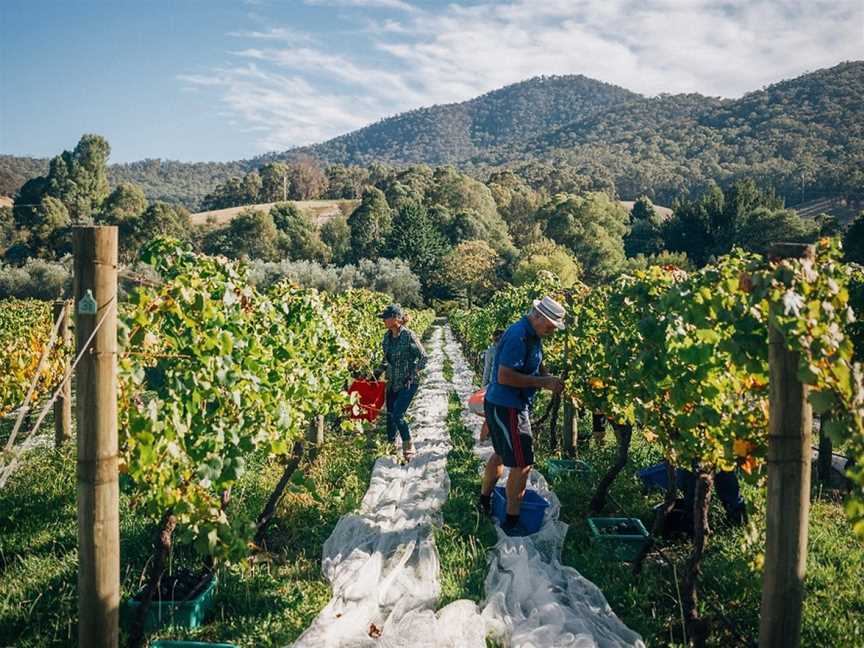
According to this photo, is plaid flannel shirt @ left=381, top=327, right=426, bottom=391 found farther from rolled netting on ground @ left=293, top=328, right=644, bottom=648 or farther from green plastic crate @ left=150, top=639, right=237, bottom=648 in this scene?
green plastic crate @ left=150, top=639, right=237, bottom=648

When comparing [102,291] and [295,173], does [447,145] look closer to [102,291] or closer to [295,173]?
[295,173]

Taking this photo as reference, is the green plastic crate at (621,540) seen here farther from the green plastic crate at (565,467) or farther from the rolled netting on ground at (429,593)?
the green plastic crate at (565,467)

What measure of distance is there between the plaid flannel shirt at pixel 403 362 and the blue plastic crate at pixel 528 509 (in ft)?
5.95

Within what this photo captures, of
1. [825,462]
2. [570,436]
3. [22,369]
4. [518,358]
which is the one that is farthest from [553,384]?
[22,369]

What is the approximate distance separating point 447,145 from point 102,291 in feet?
670

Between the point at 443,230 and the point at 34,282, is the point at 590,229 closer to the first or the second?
the point at 443,230

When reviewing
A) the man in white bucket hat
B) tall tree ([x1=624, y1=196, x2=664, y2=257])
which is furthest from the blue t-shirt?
tall tree ([x1=624, y1=196, x2=664, y2=257])

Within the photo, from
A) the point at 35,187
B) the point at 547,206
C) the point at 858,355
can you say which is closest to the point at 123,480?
the point at 858,355

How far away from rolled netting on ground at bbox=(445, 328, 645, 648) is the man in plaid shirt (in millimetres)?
2464

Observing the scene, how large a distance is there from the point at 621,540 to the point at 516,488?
2.69 feet

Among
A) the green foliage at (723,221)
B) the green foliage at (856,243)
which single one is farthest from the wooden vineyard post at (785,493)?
the green foliage at (723,221)

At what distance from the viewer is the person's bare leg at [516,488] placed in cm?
460

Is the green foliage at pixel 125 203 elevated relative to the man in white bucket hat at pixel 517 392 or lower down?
elevated

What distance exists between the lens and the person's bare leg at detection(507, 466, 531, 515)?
15.1 feet
